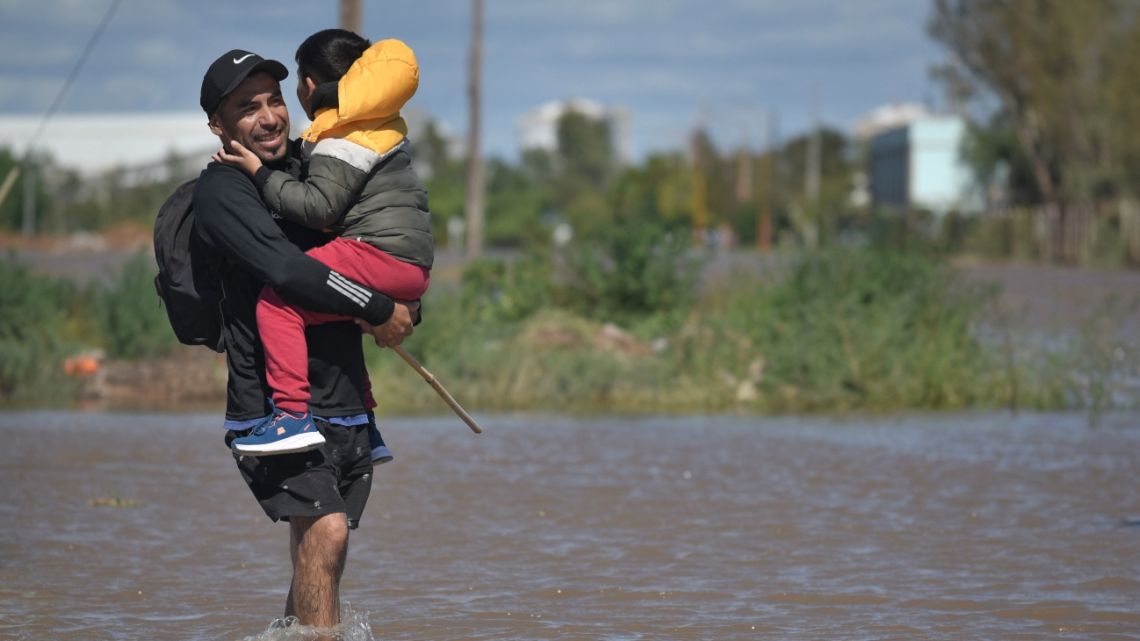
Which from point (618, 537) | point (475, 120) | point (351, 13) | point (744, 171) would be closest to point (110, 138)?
point (744, 171)

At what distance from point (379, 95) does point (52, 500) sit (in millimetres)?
4947

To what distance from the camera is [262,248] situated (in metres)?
4.46

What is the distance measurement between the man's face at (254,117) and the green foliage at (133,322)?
32.1ft

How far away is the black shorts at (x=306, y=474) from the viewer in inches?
182

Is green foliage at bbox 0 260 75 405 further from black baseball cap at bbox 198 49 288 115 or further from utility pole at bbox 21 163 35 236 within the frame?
utility pole at bbox 21 163 35 236

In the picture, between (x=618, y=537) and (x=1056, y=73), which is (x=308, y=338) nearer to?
(x=618, y=537)

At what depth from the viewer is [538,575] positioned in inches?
274

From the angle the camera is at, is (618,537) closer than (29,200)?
Yes

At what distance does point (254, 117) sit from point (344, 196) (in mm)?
385

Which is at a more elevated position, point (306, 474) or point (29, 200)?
point (29, 200)

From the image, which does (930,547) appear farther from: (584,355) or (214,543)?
(584,355)

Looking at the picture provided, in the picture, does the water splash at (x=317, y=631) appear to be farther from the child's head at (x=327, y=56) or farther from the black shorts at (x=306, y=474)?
the child's head at (x=327, y=56)

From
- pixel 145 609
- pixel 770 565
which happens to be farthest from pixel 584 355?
pixel 145 609

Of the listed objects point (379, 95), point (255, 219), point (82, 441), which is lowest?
point (82, 441)
